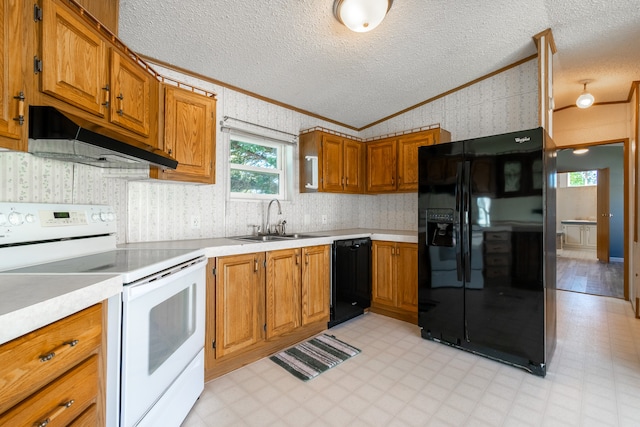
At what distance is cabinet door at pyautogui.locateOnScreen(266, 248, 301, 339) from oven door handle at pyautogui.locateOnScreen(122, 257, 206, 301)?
0.77 m

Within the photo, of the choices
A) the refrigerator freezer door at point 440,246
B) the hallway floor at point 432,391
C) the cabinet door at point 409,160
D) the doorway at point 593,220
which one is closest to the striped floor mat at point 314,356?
the hallway floor at point 432,391

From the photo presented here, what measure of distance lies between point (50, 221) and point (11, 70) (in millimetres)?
713

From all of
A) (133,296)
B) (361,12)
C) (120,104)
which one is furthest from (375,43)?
(133,296)

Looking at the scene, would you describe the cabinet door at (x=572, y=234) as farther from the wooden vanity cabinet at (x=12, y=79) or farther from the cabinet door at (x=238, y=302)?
the wooden vanity cabinet at (x=12, y=79)

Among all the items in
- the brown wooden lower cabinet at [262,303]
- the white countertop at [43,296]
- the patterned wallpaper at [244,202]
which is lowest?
the brown wooden lower cabinet at [262,303]

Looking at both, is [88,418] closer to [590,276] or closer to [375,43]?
[375,43]

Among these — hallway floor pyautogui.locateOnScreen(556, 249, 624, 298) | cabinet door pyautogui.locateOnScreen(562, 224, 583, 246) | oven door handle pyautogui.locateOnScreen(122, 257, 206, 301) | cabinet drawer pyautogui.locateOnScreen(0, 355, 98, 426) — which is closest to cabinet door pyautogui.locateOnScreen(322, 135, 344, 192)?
oven door handle pyautogui.locateOnScreen(122, 257, 206, 301)

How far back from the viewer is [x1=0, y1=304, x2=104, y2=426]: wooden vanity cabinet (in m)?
0.74

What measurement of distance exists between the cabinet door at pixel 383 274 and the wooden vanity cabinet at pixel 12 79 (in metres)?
2.89

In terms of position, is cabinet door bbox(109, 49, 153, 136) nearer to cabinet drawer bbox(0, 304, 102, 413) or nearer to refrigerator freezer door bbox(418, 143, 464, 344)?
cabinet drawer bbox(0, 304, 102, 413)

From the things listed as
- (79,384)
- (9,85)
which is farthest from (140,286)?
(9,85)

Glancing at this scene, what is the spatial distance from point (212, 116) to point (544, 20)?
2774 mm

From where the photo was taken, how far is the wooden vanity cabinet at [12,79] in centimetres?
106

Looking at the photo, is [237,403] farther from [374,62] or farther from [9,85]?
[374,62]
